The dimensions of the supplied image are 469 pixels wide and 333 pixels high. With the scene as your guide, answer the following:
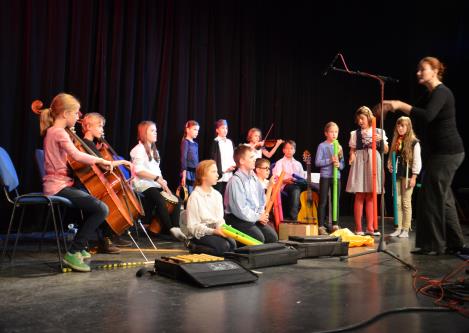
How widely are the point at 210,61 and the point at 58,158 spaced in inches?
156

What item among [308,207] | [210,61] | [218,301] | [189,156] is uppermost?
[210,61]

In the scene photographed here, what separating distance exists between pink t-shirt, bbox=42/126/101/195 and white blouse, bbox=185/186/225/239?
0.94 metres

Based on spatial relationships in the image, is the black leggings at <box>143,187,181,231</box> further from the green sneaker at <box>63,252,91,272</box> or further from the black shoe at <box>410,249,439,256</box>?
the black shoe at <box>410,249,439,256</box>

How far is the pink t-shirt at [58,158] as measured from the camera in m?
3.55

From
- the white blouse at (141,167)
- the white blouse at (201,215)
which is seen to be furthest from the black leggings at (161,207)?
the white blouse at (201,215)

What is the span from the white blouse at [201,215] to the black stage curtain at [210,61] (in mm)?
2173

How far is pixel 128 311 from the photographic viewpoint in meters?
2.42

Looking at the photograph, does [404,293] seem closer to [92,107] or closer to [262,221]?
[262,221]

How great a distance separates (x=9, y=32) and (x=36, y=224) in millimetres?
2084

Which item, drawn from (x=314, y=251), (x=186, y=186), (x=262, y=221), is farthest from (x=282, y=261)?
(x=186, y=186)

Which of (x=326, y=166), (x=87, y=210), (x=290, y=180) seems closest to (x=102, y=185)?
(x=87, y=210)

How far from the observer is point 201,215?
418 cm

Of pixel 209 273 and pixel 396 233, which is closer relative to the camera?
pixel 209 273

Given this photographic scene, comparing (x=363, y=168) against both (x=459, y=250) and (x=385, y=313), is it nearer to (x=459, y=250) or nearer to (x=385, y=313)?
(x=459, y=250)
